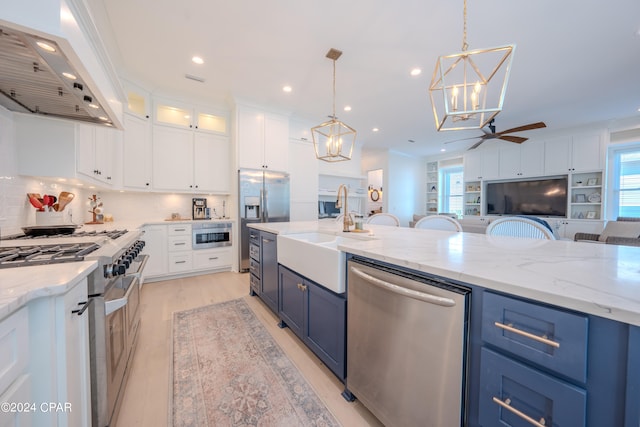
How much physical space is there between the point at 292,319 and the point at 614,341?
5.75 ft

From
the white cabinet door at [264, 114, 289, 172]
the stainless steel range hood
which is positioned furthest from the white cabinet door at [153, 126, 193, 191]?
the stainless steel range hood

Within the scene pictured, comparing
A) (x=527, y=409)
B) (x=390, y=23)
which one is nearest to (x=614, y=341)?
(x=527, y=409)

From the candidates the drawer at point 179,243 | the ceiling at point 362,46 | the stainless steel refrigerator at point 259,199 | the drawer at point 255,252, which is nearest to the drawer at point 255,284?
the drawer at point 255,252

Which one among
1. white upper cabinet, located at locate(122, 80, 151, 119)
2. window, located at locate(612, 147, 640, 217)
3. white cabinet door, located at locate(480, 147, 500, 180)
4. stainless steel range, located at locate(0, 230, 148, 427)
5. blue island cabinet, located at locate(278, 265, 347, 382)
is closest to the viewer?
stainless steel range, located at locate(0, 230, 148, 427)

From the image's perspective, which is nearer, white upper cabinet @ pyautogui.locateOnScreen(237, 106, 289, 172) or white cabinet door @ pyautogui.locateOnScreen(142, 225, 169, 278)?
white cabinet door @ pyautogui.locateOnScreen(142, 225, 169, 278)

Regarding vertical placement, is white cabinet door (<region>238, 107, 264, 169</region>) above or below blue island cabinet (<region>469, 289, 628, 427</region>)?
above

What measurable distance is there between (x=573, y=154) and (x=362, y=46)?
565 centimetres

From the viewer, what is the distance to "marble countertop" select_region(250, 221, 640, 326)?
0.60 meters

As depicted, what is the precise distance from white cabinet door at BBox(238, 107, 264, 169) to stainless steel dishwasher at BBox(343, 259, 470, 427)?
3.17m

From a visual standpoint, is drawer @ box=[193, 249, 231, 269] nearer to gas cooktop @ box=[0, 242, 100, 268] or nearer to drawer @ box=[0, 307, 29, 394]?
gas cooktop @ box=[0, 242, 100, 268]

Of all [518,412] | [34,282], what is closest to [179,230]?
[34,282]

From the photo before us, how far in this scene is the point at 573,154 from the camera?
5.05 metres

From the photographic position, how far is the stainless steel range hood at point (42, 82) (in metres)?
0.92

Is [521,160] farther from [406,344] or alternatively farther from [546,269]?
[406,344]
